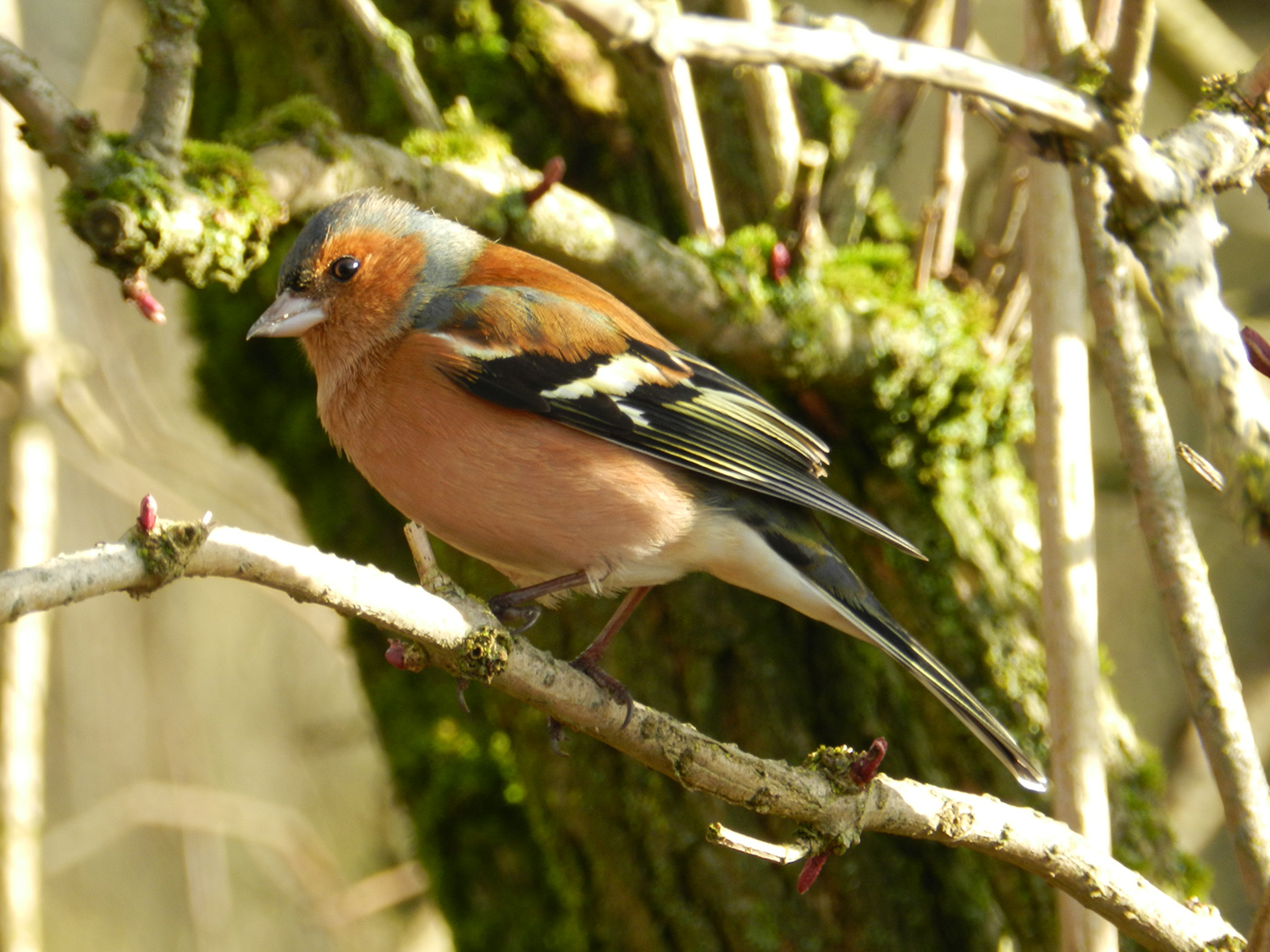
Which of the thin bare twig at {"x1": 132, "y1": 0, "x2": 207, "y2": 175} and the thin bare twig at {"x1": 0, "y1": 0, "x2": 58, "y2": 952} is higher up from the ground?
the thin bare twig at {"x1": 132, "y1": 0, "x2": 207, "y2": 175}

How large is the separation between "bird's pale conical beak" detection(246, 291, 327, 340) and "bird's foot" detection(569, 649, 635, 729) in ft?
4.05

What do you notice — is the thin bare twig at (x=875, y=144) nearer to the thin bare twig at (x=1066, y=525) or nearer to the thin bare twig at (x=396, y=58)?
the thin bare twig at (x=1066, y=525)

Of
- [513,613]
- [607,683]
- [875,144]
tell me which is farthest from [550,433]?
[875,144]

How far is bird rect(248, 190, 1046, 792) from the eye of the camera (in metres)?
2.76

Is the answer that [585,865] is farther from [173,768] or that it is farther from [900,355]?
[173,768]

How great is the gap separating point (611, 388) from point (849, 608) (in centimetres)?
87

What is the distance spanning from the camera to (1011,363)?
3.77 meters

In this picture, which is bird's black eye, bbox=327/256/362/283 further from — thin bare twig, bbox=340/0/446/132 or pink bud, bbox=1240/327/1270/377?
pink bud, bbox=1240/327/1270/377

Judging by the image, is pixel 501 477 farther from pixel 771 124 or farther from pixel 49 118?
pixel 771 124

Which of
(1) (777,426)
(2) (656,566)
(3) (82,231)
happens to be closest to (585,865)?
(2) (656,566)

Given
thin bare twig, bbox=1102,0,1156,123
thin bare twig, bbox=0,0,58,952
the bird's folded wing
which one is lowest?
thin bare twig, bbox=0,0,58,952

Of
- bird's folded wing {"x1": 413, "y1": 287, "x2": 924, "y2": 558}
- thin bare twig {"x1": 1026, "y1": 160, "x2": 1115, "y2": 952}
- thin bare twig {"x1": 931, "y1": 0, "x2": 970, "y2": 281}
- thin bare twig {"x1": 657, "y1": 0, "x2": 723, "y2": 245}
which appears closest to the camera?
thin bare twig {"x1": 1026, "y1": 160, "x2": 1115, "y2": 952}

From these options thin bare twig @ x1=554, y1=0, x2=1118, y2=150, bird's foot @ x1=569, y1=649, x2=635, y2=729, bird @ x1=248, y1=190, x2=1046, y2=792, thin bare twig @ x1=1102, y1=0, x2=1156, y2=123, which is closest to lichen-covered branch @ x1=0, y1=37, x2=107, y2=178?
bird @ x1=248, y1=190, x2=1046, y2=792

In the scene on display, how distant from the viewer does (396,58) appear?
3260 mm
